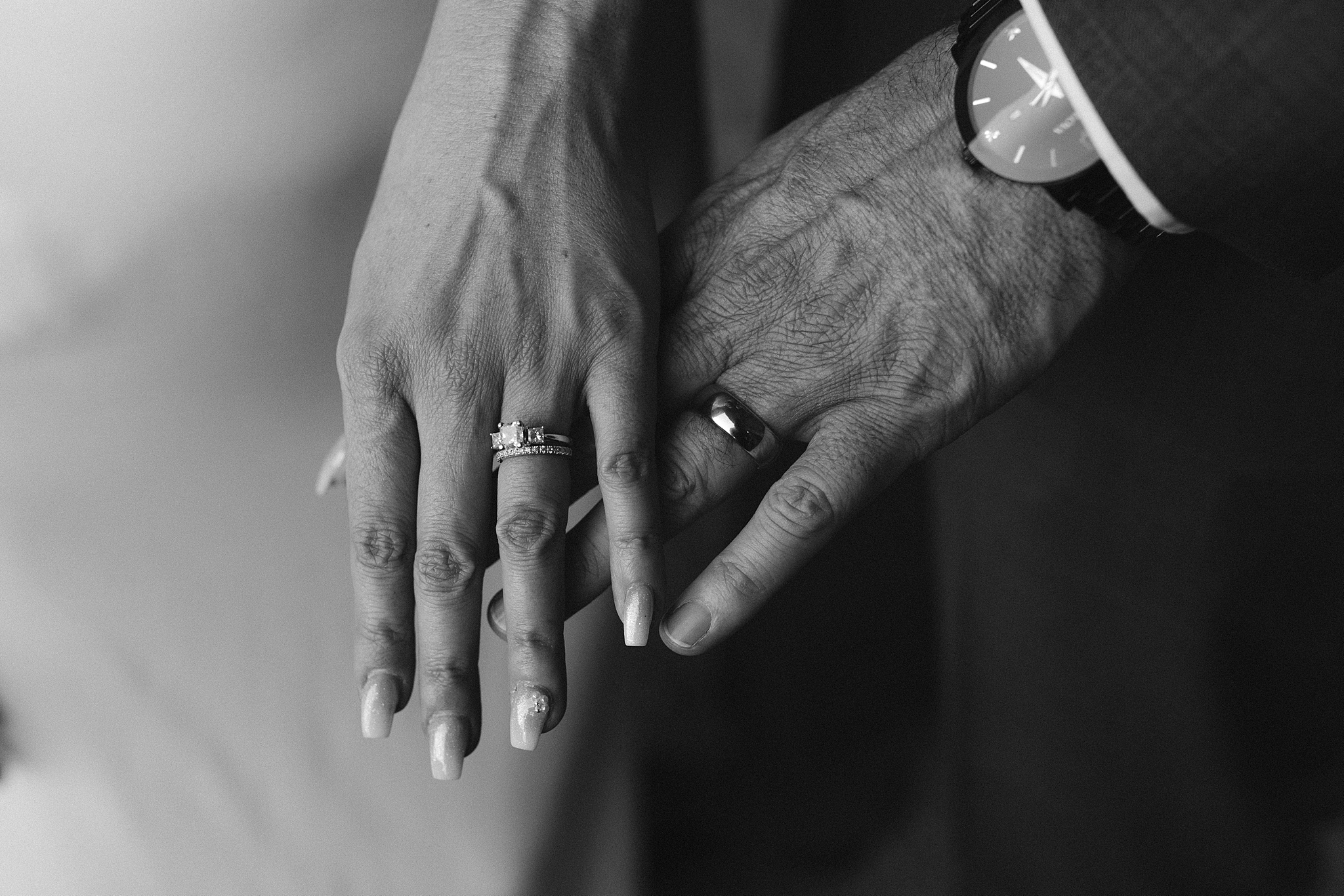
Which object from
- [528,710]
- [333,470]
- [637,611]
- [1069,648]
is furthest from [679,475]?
[1069,648]

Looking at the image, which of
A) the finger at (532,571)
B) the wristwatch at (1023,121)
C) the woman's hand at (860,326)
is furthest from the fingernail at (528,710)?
the wristwatch at (1023,121)

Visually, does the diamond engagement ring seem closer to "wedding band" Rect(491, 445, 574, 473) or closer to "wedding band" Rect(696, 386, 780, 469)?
"wedding band" Rect(491, 445, 574, 473)

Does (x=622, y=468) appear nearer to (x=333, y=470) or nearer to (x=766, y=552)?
(x=766, y=552)

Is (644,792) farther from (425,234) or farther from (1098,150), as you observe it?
(1098,150)

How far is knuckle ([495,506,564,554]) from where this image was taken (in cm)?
76

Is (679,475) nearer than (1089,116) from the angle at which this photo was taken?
No

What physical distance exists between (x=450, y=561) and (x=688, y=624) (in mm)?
197

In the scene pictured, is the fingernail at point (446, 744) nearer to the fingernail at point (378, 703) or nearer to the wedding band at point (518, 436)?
the fingernail at point (378, 703)

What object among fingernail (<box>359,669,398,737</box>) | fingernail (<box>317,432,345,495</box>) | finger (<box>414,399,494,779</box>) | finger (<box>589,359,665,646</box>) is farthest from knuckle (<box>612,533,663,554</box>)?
fingernail (<box>317,432,345,495</box>)

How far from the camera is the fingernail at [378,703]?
2.61 feet

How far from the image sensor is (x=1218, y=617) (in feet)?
3.64

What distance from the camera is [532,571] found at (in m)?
0.77

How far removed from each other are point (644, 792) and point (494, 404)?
2.86ft

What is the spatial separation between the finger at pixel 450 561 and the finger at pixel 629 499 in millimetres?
96
